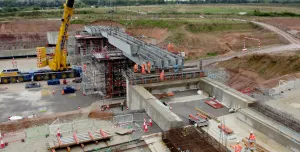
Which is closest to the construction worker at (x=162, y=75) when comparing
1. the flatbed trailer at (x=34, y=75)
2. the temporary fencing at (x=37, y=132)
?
the temporary fencing at (x=37, y=132)

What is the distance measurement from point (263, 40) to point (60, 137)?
45.4 meters

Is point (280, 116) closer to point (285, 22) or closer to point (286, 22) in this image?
point (285, 22)

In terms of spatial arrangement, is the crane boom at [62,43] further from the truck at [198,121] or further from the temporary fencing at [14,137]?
the truck at [198,121]

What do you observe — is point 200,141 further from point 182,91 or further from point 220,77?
point 220,77

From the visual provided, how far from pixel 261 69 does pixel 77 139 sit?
28625mm

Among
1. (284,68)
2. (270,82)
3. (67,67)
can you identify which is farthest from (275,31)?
(67,67)

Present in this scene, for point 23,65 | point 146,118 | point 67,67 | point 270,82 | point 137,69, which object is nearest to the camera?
point 146,118

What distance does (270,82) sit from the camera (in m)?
30.4

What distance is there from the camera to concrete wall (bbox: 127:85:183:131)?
14127 millimetres

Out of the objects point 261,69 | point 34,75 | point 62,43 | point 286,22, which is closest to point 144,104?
point 62,43

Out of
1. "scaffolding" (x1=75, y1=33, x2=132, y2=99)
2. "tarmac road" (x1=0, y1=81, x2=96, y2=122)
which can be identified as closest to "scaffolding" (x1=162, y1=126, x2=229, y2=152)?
"scaffolding" (x1=75, y1=33, x2=132, y2=99)

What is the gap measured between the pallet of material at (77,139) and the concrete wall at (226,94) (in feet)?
28.2

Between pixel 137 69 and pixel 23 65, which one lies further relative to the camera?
pixel 23 65

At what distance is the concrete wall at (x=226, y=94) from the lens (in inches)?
674
